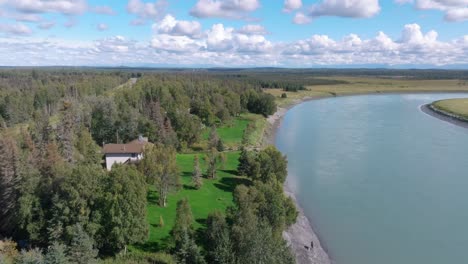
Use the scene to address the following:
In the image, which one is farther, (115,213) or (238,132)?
(238,132)

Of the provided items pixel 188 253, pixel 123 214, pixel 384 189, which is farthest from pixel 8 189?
pixel 384 189

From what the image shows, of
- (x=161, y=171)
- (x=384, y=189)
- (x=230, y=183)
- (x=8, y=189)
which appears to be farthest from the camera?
(x=384, y=189)

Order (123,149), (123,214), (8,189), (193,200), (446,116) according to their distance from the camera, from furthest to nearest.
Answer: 1. (446,116)
2. (123,149)
3. (193,200)
4. (8,189)
5. (123,214)

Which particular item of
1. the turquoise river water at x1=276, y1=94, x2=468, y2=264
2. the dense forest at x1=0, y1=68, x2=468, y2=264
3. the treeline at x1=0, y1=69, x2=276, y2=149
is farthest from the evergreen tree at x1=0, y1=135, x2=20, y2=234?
the turquoise river water at x1=276, y1=94, x2=468, y2=264

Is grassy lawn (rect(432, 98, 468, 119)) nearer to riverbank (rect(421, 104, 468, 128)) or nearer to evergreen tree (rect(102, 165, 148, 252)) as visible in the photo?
riverbank (rect(421, 104, 468, 128))

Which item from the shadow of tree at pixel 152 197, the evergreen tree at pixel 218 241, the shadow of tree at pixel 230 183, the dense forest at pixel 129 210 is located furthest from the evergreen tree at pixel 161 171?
the evergreen tree at pixel 218 241

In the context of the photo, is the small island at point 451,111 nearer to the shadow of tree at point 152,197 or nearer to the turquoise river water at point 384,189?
the turquoise river water at point 384,189

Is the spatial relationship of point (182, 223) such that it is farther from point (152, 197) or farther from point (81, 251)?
point (152, 197)

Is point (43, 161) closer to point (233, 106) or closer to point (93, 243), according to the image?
point (93, 243)
